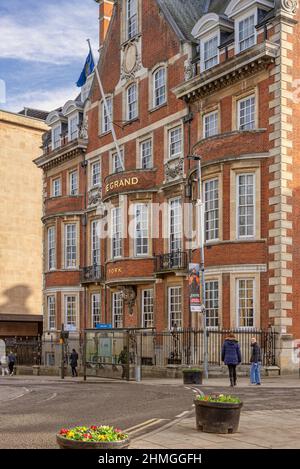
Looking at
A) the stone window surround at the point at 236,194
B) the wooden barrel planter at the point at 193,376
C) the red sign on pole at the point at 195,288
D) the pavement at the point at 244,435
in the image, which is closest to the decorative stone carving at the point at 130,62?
the stone window surround at the point at 236,194

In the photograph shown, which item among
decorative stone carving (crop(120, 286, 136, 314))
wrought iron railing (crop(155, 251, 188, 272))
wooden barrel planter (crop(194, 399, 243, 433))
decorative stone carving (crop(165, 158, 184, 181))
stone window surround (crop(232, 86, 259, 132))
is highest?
stone window surround (crop(232, 86, 259, 132))

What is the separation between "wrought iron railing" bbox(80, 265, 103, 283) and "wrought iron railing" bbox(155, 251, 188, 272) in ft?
21.0

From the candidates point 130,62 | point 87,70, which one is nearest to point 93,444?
point 130,62

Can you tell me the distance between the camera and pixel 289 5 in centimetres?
3134

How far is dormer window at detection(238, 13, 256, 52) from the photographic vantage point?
32.6m

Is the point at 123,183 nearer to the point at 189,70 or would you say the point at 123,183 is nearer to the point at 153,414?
the point at 189,70

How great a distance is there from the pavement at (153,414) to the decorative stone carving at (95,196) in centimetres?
1942

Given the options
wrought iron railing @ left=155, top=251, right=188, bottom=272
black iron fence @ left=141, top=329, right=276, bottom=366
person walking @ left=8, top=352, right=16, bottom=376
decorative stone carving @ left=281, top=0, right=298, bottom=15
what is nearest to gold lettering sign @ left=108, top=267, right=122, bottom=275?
wrought iron railing @ left=155, top=251, right=188, bottom=272

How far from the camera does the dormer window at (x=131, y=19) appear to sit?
137ft

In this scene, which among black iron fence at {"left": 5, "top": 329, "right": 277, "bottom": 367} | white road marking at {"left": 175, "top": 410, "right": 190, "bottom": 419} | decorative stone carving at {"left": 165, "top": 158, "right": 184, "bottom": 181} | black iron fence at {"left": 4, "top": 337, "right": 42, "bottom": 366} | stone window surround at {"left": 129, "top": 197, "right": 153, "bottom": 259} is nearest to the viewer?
white road marking at {"left": 175, "top": 410, "right": 190, "bottom": 419}

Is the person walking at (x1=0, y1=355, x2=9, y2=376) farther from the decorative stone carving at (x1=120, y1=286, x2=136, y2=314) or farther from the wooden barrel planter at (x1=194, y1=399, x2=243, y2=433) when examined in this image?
the wooden barrel planter at (x1=194, y1=399, x2=243, y2=433)

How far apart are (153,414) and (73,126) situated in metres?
34.4

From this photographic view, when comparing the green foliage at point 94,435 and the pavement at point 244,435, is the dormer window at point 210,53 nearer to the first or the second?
the pavement at point 244,435

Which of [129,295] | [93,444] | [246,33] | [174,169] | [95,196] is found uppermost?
[246,33]
